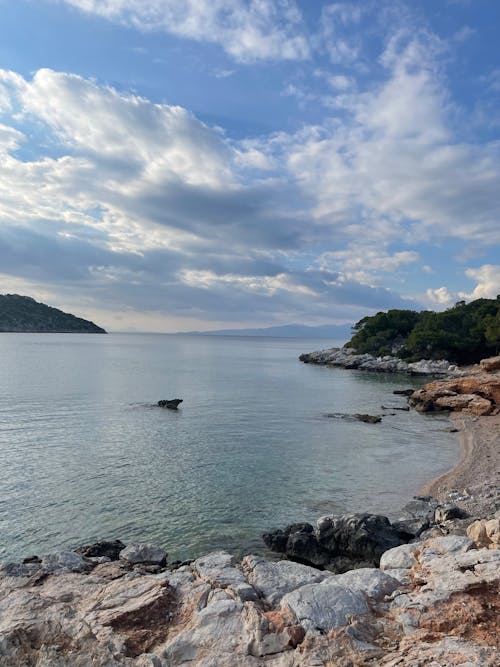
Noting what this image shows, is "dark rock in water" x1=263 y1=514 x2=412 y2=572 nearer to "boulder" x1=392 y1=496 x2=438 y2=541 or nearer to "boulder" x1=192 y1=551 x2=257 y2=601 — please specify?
"boulder" x1=392 y1=496 x2=438 y2=541

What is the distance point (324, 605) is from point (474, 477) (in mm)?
18691

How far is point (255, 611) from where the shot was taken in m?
8.64

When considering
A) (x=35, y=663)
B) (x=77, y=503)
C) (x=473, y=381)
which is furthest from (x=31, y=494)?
(x=473, y=381)

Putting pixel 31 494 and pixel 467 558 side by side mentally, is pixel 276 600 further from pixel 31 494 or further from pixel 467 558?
pixel 31 494

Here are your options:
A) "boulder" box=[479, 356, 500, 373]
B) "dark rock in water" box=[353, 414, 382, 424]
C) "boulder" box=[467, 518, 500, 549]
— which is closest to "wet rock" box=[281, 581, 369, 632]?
"boulder" box=[467, 518, 500, 549]

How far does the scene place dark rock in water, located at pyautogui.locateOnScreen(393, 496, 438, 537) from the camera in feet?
53.6

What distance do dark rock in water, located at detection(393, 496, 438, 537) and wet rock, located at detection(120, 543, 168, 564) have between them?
28.4 feet

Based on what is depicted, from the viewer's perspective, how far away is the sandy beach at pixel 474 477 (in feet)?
62.3

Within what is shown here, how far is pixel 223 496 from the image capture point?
67.3 ft

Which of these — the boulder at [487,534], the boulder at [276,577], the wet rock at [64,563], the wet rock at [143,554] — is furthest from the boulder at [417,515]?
the wet rock at [64,563]

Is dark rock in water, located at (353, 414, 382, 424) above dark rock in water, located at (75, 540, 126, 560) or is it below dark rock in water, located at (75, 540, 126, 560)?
above

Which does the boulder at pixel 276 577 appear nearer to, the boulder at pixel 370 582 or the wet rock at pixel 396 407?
the boulder at pixel 370 582

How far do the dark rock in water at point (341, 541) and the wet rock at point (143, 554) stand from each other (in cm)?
404

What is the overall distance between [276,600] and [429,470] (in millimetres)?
19239
